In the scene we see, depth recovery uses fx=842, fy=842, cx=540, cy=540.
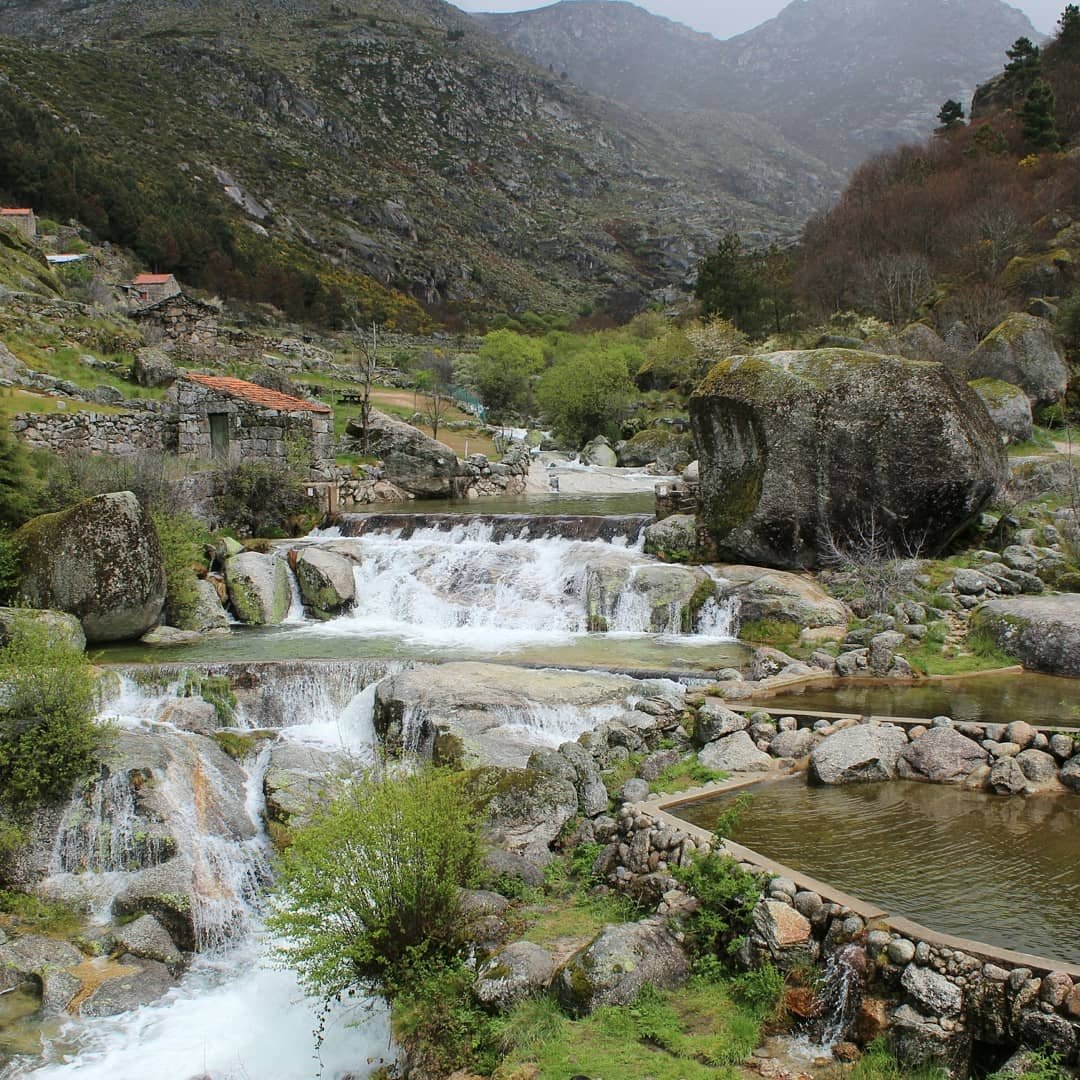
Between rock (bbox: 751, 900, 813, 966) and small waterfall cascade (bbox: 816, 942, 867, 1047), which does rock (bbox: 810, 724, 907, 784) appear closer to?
rock (bbox: 751, 900, 813, 966)

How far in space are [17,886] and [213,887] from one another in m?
1.89

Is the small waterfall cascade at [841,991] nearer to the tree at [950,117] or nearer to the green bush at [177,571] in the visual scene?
the green bush at [177,571]

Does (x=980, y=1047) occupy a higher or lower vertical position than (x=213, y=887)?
higher

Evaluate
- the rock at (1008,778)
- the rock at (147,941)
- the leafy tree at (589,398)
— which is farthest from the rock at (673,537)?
the leafy tree at (589,398)

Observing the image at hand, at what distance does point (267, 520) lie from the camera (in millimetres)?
21797

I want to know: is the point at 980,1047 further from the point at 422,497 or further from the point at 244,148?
the point at 244,148

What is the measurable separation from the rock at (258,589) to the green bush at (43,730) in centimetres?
697

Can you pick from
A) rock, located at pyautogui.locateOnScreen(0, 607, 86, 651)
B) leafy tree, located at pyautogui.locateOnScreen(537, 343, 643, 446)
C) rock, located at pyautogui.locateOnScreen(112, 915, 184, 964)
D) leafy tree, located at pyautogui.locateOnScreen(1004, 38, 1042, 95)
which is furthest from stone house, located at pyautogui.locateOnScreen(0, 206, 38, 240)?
leafy tree, located at pyautogui.locateOnScreen(1004, 38, 1042, 95)

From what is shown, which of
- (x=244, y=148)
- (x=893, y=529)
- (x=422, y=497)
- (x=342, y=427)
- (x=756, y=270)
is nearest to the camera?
(x=893, y=529)

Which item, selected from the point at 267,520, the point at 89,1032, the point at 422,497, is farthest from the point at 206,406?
the point at 89,1032

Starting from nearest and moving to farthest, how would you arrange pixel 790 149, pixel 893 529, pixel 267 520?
1. pixel 893 529
2. pixel 267 520
3. pixel 790 149

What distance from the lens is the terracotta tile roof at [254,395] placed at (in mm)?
23297

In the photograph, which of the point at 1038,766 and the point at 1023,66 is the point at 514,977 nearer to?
the point at 1038,766

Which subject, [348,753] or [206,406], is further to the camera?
[206,406]
